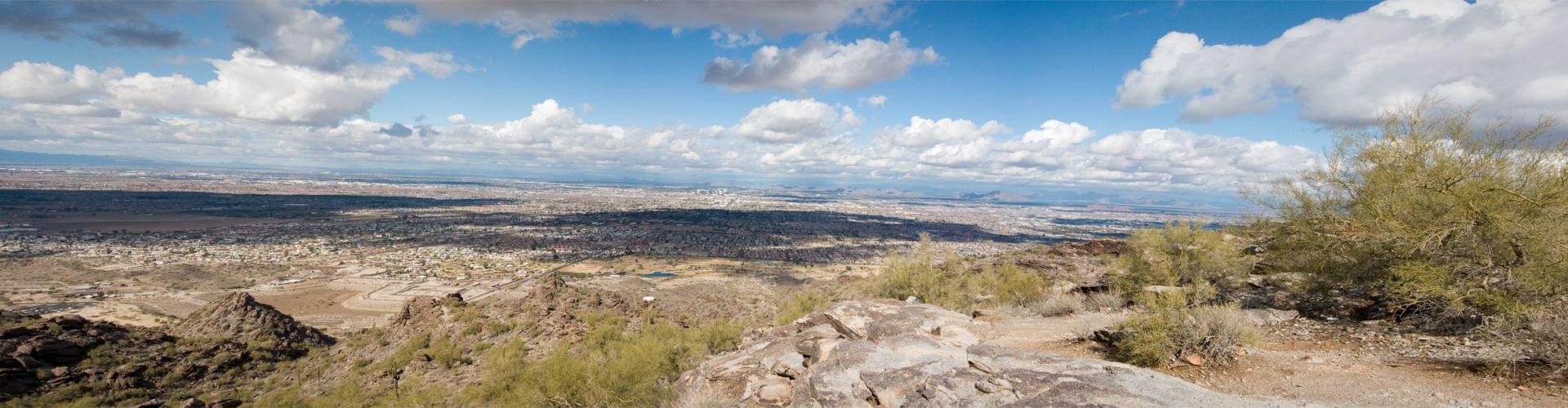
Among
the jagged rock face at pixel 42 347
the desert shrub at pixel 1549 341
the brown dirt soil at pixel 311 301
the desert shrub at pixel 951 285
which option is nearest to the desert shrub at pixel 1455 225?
the desert shrub at pixel 1549 341

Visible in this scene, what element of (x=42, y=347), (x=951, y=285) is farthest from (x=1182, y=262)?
(x=42, y=347)

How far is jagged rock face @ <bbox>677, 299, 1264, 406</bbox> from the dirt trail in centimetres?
161

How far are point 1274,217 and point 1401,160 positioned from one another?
4420 mm

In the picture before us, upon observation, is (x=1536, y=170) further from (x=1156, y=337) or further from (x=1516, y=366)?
(x=1156, y=337)

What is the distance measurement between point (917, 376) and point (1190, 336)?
17.0ft

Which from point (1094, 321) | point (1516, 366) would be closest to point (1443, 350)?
point (1516, 366)

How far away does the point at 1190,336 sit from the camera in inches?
380

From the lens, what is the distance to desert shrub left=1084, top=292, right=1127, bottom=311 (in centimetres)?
1805

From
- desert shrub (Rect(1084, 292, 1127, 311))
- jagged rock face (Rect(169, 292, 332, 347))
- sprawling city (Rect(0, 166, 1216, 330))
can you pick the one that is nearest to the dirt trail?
desert shrub (Rect(1084, 292, 1127, 311))

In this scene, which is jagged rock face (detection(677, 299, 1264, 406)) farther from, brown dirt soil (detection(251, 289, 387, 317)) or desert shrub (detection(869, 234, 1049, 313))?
brown dirt soil (detection(251, 289, 387, 317))

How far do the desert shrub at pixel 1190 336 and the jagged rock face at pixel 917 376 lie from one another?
1306 millimetres

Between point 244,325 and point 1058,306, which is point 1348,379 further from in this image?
point 244,325

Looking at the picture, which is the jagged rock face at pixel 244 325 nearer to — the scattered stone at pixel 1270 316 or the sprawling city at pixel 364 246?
the sprawling city at pixel 364 246

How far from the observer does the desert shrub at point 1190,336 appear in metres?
9.41
